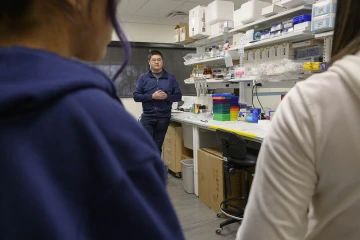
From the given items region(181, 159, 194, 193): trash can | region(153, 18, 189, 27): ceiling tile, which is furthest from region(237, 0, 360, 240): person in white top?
region(153, 18, 189, 27): ceiling tile

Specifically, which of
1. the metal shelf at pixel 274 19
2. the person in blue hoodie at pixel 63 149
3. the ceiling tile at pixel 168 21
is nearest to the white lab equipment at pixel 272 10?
the metal shelf at pixel 274 19

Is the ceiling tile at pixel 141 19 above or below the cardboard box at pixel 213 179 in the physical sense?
above

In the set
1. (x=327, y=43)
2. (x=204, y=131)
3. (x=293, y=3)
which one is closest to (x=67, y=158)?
(x=327, y=43)

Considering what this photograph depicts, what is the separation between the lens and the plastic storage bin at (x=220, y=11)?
11.3 feet

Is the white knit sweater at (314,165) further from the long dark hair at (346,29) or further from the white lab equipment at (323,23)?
the white lab equipment at (323,23)

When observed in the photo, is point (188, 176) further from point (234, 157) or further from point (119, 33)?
point (119, 33)

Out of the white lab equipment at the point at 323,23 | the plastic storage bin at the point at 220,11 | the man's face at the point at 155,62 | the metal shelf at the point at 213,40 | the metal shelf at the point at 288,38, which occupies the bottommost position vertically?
the man's face at the point at 155,62

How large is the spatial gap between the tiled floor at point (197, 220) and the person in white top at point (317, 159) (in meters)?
1.71

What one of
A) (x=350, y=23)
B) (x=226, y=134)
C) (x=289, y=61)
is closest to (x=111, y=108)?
(x=350, y=23)

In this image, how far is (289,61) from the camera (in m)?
2.62

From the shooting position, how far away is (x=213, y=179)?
2.80m

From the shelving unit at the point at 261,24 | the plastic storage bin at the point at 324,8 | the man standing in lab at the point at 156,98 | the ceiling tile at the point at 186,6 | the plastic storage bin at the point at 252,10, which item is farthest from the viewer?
the ceiling tile at the point at 186,6

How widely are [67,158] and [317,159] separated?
424mm

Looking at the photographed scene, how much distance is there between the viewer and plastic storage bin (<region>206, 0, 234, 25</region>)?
136 inches
